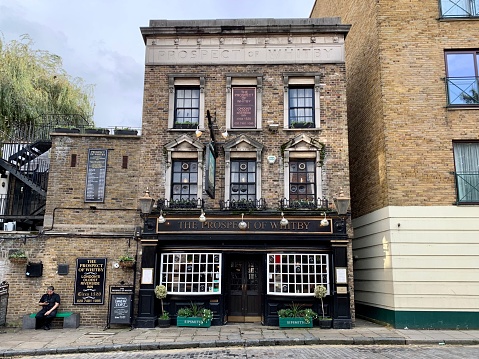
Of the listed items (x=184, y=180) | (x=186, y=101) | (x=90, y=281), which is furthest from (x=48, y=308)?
(x=186, y=101)

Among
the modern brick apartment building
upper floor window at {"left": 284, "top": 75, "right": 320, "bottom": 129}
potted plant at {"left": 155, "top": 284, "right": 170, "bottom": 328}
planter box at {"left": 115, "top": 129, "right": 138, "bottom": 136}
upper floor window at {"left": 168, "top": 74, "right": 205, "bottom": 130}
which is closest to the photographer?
the modern brick apartment building

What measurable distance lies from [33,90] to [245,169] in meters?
11.1

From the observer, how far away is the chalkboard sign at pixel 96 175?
14055 mm

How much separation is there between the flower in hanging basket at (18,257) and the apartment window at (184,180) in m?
5.13

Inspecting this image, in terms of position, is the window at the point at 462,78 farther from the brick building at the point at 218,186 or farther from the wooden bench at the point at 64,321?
the wooden bench at the point at 64,321

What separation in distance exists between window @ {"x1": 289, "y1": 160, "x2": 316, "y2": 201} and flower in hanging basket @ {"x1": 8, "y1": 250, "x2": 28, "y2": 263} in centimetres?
898

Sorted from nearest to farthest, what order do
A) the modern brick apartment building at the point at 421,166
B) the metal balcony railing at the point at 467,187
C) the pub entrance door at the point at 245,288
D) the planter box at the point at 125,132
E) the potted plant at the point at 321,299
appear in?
1. the modern brick apartment building at the point at 421,166
2. the potted plant at the point at 321,299
3. the metal balcony railing at the point at 467,187
4. the pub entrance door at the point at 245,288
5. the planter box at the point at 125,132

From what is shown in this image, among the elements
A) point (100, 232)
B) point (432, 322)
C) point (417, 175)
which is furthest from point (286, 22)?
point (432, 322)

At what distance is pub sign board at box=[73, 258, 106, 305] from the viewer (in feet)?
43.3

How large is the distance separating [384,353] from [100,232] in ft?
31.2

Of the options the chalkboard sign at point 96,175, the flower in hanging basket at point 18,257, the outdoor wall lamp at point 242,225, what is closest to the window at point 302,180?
the outdoor wall lamp at point 242,225

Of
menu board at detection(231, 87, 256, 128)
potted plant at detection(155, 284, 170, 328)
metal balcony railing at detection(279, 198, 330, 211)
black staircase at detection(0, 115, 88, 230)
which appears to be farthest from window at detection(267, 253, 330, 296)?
black staircase at detection(0, 115, 88, 230)

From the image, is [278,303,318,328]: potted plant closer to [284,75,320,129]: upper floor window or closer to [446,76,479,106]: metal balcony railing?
[284,75,320,129]: upper floor window

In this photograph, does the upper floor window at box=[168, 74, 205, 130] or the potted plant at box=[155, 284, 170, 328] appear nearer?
the potted plant at box=[155, 284, 170, 328]
